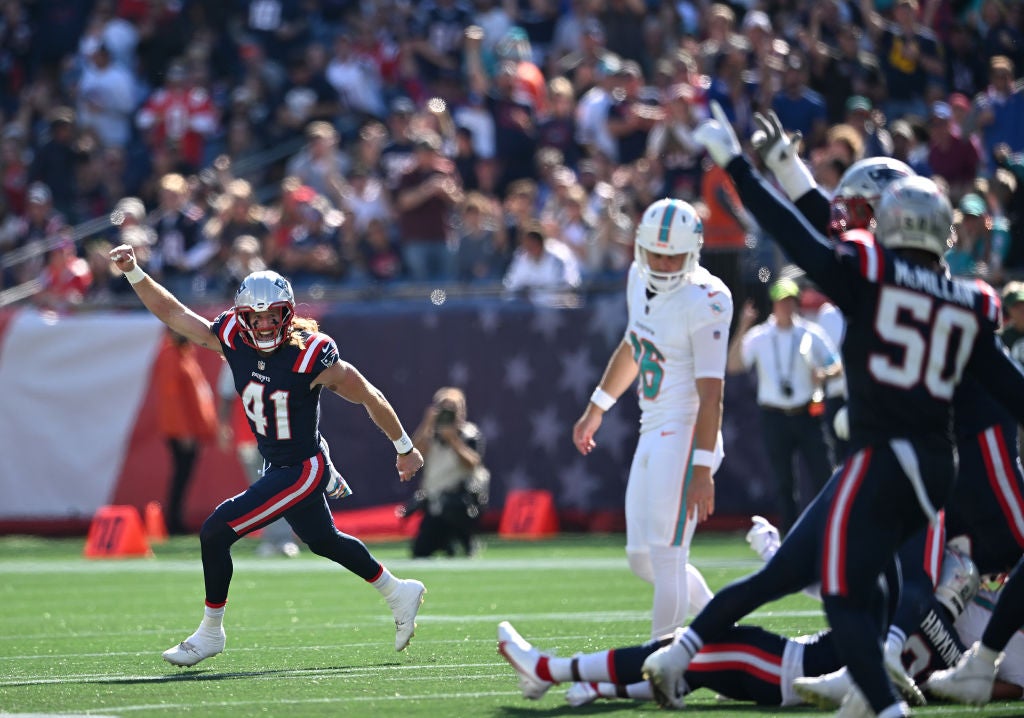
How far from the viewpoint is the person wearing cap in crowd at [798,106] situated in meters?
15.5

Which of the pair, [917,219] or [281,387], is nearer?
[917,219]

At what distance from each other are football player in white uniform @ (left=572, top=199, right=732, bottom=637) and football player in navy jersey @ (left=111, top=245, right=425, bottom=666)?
50.3 inches

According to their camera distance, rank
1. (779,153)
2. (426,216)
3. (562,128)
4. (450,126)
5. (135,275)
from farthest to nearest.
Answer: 1. (450,126)
2. (562,128)
3. (426,216)
4. (135,275)
5. (779,153)

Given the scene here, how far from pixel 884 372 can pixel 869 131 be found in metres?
9.92

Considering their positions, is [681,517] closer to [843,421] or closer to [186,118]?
[843,421]

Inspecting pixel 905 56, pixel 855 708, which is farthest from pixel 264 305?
pixel 905 56

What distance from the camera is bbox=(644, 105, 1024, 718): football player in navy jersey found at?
5055mm

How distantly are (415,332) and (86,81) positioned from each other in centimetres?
658

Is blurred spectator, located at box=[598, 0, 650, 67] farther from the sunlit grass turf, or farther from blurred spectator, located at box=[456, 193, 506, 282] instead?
the sunlit grass turf

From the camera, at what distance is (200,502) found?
1684cm

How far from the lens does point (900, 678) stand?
18.8 feet

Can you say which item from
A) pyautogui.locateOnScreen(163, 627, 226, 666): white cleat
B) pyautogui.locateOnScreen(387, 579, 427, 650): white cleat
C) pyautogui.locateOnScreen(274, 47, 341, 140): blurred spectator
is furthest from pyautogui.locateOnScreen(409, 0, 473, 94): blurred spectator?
pyautogui.locateOnScreen(163, 627, 226, 666): white cleat

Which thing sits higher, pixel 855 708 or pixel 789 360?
pixel 855 708

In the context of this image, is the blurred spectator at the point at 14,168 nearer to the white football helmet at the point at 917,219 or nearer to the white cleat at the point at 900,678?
the white cleat at the point at 900,678
